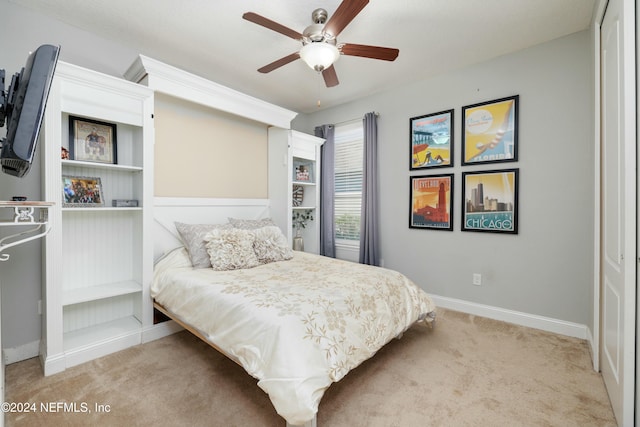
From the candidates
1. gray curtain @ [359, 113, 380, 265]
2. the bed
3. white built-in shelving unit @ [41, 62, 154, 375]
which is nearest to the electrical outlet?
the bed

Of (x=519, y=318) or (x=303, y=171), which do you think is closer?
(x=519, y=318)

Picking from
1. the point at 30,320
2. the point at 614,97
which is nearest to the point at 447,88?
the point at 614,97

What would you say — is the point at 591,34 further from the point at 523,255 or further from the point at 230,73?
the point at 230,73

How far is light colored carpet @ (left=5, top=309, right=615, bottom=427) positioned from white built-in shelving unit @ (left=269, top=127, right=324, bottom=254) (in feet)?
5.95

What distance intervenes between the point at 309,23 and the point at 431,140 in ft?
6.06

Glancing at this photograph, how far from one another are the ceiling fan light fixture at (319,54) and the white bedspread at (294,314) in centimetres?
156

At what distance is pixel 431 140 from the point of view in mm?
3434

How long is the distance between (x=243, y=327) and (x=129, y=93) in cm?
209

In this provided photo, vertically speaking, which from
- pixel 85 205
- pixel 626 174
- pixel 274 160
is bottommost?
pixel 85 205

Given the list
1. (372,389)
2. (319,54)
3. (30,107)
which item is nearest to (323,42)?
(319,54)

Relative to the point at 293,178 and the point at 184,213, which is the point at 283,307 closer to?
the point at 184,213

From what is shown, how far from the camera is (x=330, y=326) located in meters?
1.66

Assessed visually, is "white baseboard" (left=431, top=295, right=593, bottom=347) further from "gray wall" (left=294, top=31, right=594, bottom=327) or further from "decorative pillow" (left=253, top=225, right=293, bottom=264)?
"decorative pillow" (left=253, top=225, right=293, bottom=264)

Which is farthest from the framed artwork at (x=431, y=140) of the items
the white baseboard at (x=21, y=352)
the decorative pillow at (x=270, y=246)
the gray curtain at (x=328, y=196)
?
the white baseboard at (x=21, y=352)
